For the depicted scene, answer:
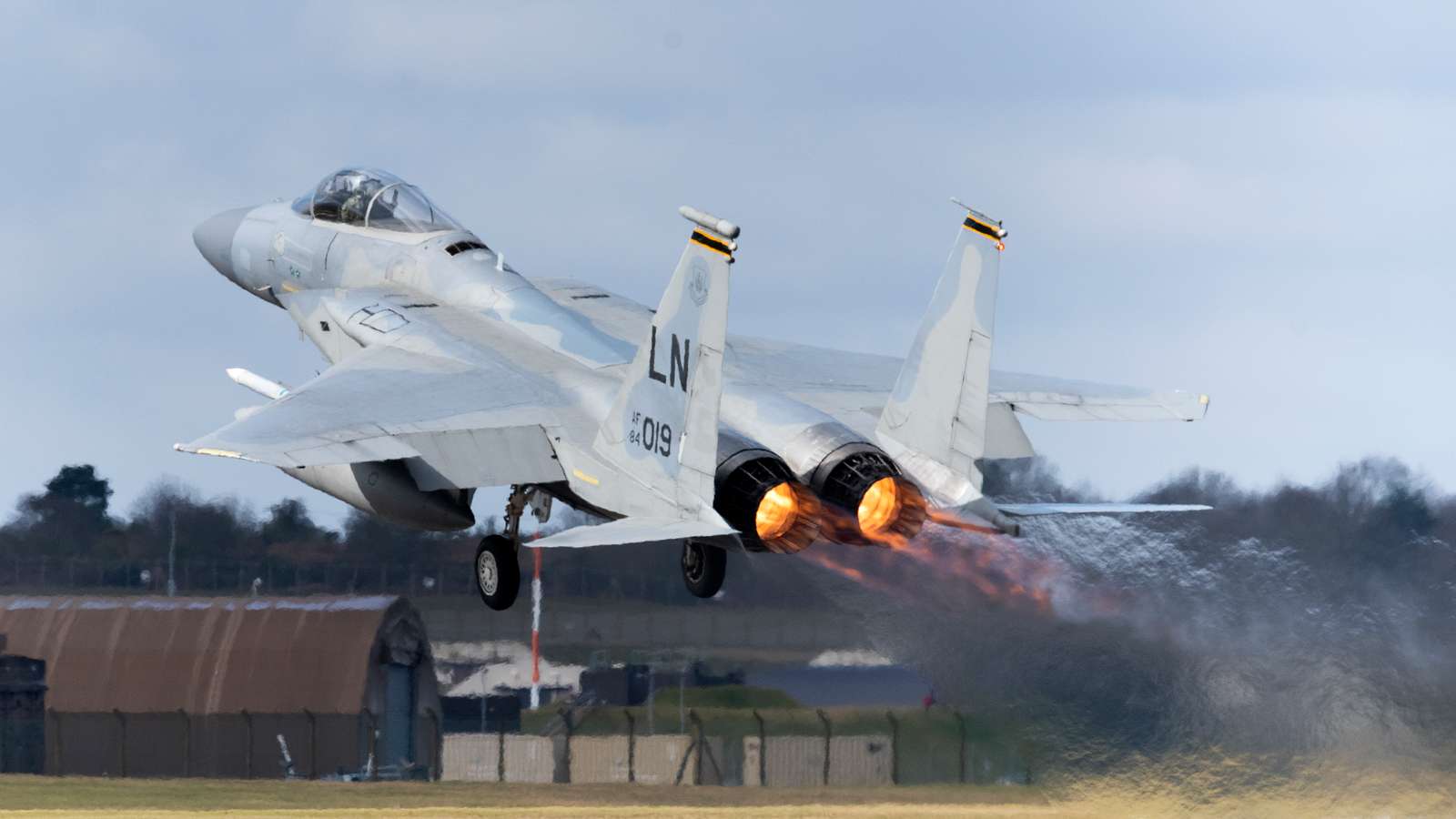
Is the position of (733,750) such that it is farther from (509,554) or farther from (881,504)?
(881,504)

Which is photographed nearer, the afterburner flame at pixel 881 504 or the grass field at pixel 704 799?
Answer: the grass field at pixel 704 799

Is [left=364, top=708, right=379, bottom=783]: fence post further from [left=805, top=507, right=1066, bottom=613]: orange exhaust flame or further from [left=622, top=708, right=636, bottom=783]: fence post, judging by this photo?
[left=805, top=507, right=1066, bottom=613]: orange exhaust flame

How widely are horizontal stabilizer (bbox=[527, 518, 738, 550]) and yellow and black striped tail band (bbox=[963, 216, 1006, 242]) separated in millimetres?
3194

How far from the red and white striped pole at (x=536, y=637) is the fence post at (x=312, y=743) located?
8.86 feet

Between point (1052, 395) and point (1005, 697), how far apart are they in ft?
13.1

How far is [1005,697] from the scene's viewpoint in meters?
22.2

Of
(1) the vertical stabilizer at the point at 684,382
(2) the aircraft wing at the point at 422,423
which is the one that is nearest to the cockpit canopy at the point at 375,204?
(2) the aircraft wing at the point at 422,423

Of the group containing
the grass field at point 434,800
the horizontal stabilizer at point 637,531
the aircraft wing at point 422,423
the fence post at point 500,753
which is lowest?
the grass field at point 434,800

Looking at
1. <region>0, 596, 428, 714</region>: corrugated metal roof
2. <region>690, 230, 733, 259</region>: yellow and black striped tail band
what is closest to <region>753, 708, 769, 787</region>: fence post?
<region>0, 596, 428, 714</region>: corrugated metal roof

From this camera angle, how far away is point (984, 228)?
21.3 meters

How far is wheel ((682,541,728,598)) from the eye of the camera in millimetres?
23828

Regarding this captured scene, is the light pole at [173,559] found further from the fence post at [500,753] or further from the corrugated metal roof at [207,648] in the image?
the fence post at [500,753]

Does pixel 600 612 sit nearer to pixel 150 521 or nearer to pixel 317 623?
pixel 317 623

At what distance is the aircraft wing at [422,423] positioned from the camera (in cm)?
2194
